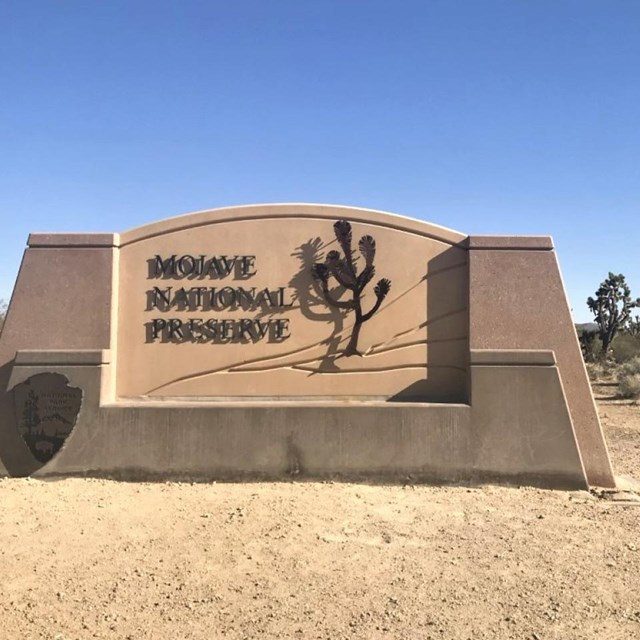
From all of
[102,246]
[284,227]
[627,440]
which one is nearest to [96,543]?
[102,246]

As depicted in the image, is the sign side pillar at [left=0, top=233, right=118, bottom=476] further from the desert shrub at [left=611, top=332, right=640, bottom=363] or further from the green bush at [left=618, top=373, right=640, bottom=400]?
the desert shrub at [left=611, top=332, right=640, bottom=363]

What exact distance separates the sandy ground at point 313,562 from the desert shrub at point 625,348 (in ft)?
76.9

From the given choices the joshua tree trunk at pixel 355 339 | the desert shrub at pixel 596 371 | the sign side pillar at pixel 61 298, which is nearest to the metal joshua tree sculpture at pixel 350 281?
the joshua tree trunk at pixel 355 339

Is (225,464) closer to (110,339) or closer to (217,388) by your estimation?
(217,388)

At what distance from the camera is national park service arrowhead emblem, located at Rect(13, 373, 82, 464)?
765 cm

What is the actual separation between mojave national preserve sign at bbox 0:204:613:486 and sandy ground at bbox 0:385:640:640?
441mm

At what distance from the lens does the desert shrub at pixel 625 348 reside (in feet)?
92.3

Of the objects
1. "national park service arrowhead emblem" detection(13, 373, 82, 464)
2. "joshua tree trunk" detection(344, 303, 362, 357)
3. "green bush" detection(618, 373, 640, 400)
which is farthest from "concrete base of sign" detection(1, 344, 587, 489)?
"green bush" detection(618, 373, 640, 400)

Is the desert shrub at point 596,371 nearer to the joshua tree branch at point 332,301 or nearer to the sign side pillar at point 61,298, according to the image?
the joshua tree branch at point 332,301

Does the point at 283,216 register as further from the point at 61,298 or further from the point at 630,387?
the point at 630,387

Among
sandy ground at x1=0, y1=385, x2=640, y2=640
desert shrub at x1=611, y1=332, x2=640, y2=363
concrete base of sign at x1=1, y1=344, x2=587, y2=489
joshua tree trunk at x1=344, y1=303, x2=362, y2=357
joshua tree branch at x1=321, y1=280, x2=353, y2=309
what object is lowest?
sandy ground at x1=0, y1=385, x2=640, y2=640

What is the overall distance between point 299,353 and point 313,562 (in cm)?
328

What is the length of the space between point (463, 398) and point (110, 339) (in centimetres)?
454

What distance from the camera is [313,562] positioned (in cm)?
529
